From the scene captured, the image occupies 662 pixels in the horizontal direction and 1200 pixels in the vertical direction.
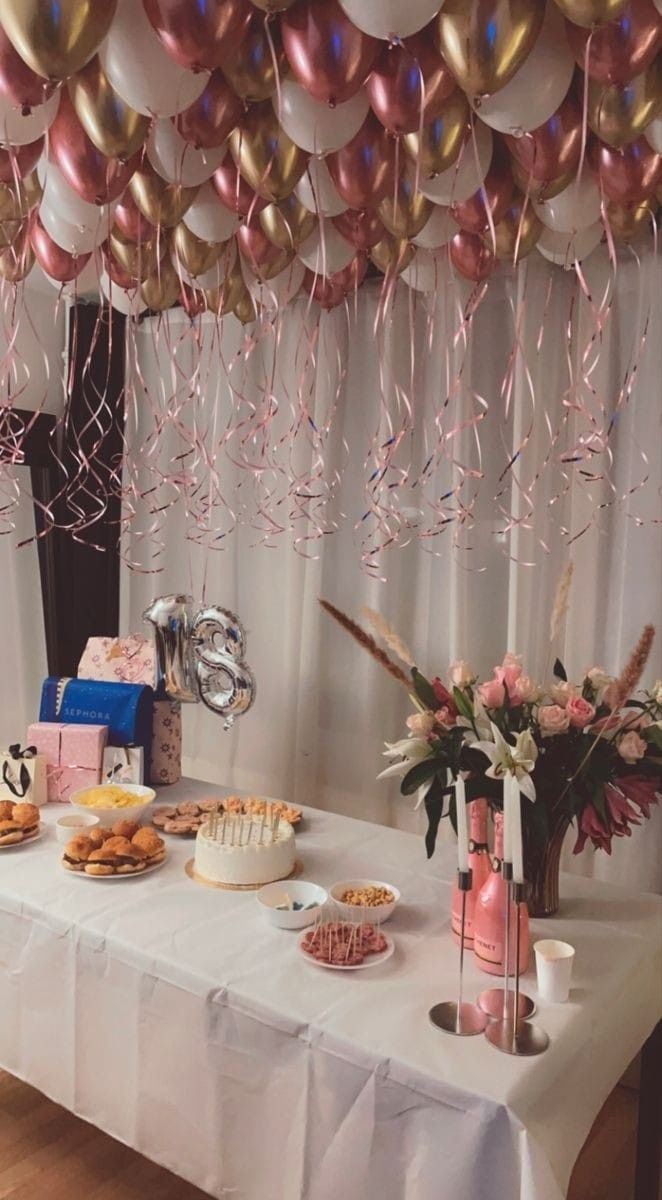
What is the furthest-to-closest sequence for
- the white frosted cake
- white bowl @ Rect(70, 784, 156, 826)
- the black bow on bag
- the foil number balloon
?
1. the foil number balloon
2. the black bow on bag
3. white bowl @ Rect(70, 784, 156, 826)
4. the white frosted cake

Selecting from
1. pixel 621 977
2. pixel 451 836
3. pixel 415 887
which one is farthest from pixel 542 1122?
pixel 451 836

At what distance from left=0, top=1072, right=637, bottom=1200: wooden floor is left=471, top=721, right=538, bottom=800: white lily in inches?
31.7

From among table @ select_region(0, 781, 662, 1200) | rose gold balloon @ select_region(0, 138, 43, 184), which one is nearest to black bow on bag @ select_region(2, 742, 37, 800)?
table @ select_region(0, 781, 662, 1200)

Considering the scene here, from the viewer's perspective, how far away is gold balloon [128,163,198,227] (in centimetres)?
133

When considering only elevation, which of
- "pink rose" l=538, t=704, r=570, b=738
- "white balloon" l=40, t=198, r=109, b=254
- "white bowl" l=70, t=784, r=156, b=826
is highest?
"white balloon" l=40, t=198, r=109, b=254

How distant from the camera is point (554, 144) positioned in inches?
47.1

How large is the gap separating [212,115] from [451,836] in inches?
64.4

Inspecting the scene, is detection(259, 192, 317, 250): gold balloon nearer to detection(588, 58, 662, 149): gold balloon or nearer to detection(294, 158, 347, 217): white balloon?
detection(294, 158, 347, 217): white balloon

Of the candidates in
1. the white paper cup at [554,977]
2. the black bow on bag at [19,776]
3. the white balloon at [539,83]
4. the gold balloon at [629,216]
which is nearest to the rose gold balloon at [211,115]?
the white balloon at [539,83]

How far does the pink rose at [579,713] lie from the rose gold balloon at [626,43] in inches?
33.2

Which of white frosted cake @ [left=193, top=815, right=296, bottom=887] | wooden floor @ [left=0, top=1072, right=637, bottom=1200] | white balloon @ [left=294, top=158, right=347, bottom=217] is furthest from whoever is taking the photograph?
wooden floor @ [left=0, top=1072, right=637, bottom=1200]

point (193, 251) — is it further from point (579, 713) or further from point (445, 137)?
point (579, 713)

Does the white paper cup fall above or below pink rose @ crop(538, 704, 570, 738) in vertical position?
below

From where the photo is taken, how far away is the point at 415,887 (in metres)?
1.52
